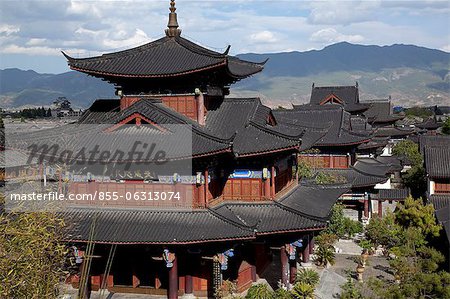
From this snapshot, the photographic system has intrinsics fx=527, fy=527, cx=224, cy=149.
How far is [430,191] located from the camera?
43156 millimetres

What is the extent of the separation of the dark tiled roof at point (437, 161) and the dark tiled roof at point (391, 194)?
177 inches

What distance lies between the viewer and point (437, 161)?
4381cm

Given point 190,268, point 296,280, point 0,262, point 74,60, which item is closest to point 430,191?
point 296,280

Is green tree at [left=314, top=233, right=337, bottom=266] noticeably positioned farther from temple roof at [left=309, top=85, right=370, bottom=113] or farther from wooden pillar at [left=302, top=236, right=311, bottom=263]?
temple roof at [left=309, top=85, right=370, bottom=113]

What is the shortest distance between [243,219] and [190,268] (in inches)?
128

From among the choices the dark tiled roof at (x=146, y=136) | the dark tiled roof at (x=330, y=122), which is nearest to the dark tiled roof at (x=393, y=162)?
the dark tiled roof at (x=330, y=122)

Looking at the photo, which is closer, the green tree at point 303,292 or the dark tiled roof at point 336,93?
the green tree at point 303,292

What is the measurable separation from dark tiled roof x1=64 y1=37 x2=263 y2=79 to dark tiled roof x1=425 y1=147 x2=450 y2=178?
22.6m

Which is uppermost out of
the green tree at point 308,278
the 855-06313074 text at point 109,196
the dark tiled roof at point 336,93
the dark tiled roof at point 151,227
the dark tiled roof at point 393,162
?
the dark tiled roof at point 336,93

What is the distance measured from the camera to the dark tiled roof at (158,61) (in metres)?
23.7

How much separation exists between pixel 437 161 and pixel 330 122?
9.40 m

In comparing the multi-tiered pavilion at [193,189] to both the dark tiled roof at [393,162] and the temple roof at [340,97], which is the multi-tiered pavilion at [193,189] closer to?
the dark tiled roof at [393,162]

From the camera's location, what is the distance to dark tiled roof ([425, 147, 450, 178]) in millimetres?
42406

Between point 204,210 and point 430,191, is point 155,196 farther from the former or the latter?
point 430,191
